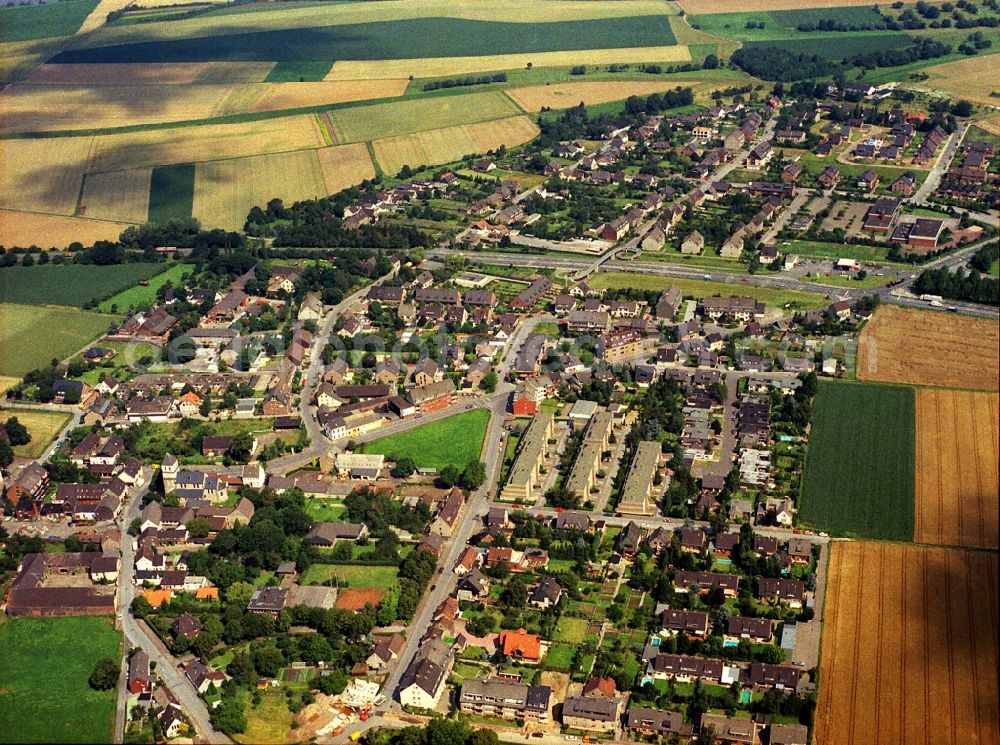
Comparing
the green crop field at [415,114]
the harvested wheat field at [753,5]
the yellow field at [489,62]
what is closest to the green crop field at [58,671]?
the green crop field at [415,114]

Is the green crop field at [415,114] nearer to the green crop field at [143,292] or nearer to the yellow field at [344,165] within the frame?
the yellow field at [344,165]

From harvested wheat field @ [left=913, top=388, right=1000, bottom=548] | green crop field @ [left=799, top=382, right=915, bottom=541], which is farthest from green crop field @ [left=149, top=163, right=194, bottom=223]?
harvested wheat field @ [left=913, top=388, right=1000, bottom=548]

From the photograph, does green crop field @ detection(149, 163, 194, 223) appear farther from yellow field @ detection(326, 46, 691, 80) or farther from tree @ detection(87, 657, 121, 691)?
tree @ detection(87, 657, 121, 691)

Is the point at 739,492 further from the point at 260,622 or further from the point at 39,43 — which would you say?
the point at 39,43

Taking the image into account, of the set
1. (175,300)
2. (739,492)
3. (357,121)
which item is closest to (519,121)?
(357,121)

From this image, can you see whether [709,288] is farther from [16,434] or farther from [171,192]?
[171,192]

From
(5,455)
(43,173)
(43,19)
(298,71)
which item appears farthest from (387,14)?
(5,455)
